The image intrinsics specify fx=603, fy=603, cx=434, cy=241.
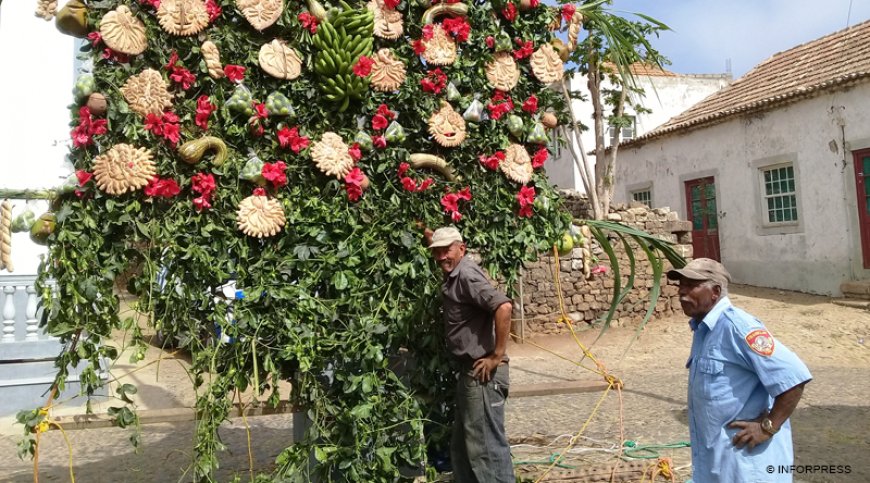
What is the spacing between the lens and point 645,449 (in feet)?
15.7

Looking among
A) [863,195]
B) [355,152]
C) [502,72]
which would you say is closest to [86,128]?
[355,152]

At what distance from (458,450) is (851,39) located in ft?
44.9

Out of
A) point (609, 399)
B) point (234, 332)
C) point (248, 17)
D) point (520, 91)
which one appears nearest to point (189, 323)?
point (234, 332)

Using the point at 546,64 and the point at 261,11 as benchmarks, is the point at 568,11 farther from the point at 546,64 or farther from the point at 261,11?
the point at 261,11

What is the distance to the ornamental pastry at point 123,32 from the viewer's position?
2918 mm

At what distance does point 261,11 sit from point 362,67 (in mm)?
594

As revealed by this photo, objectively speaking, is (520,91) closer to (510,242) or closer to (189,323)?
(510,242)

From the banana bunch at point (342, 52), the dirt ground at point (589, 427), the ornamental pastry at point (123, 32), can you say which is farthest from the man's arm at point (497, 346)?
the ornamental pastry at point (123, 32)

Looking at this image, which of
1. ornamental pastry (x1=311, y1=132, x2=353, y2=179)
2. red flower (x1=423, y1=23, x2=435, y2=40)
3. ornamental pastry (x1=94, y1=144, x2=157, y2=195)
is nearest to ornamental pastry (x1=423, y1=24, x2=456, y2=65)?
red flower (x1=423, y1=23, x2=435, y2=40)

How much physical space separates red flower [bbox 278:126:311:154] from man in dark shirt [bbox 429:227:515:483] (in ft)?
2.84

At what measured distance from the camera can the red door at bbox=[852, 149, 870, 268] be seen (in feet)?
36.2

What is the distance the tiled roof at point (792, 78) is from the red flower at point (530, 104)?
1004cm

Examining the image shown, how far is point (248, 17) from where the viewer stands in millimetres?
3162

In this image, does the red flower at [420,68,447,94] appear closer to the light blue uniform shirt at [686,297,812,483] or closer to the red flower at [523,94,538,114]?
the red flower at [523,94,538,114]
